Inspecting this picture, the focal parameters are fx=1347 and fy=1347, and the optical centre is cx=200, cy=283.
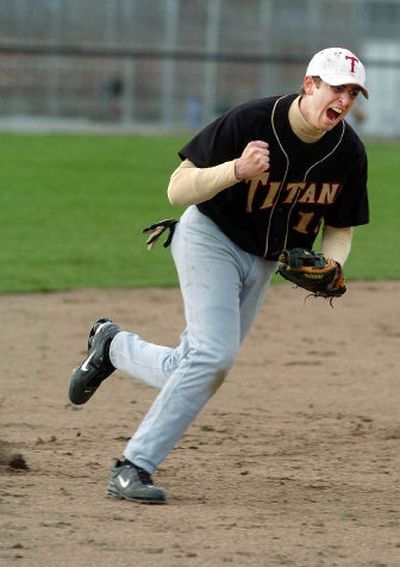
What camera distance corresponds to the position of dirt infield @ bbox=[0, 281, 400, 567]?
184 inches

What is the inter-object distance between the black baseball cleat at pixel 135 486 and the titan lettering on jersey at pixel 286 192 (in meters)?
1.12

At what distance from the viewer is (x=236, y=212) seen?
540 centimetres

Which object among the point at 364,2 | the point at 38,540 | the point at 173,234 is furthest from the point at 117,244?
the point at 364,2

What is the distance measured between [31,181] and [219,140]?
14.7 meters

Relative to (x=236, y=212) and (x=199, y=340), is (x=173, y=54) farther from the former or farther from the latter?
(x=199, y=340)

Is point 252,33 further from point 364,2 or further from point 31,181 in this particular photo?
point 31,181

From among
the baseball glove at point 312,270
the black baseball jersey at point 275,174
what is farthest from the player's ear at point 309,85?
the baseball glove at point 312,270

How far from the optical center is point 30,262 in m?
12.9

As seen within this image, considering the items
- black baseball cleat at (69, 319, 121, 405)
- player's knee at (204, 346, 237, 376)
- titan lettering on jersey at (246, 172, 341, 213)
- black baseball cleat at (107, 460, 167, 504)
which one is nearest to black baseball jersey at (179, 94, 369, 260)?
titan lettering on jersey at (246, 172, 341, 213)

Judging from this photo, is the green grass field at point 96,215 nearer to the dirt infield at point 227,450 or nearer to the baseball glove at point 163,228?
the dirt infield at point 227,450

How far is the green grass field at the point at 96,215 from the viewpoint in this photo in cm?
1262

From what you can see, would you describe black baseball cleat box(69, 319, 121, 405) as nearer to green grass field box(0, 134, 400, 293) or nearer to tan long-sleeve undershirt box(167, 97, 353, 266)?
tan long-sleeve undershirt box(167, 97, 353, 266)

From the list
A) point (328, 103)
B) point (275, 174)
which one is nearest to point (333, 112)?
point (328, 103)

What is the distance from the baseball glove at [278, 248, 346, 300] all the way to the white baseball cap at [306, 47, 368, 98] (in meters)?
0.70
